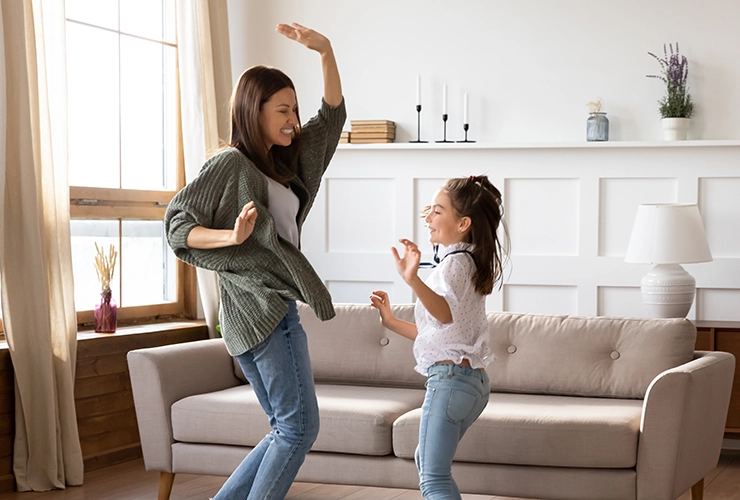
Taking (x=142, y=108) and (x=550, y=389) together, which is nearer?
(x=550, y=389)

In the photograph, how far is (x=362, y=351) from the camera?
12.4 feet

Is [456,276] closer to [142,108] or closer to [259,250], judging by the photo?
[259,250]

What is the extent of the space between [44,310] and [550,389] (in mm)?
1986

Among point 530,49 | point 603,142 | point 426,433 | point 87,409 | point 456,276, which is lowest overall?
point 87,409

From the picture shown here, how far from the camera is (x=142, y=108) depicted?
4.78 meters

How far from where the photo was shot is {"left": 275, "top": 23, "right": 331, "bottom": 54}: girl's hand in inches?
93.5

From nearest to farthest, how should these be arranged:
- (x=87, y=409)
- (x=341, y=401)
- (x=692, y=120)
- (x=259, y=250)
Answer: (x=259, y=250) → (x=341, y=401) → (x=87, y=409) → (x=692, y=120)

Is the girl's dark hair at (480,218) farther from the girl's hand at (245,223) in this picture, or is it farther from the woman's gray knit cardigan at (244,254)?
the girl's hand at (245,223)

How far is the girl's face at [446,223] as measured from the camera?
258 cm

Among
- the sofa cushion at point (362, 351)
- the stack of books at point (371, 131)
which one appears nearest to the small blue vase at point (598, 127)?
the stack of books at point (371, 131)

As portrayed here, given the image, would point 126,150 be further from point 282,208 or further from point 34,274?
point 282,208

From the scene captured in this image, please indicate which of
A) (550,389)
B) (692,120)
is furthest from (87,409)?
(692,120)

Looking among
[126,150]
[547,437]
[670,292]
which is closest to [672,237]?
[670,292]

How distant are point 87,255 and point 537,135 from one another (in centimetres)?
227
